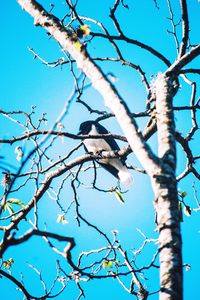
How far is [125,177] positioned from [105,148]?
3.10 feet

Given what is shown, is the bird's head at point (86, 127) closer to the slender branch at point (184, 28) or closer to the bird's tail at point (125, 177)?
the bird's tail at point (125, 177)

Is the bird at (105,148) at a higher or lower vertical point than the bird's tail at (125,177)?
higher

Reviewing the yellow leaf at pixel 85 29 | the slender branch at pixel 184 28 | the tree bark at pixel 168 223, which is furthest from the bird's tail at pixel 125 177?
the tree bark at pixel 168 223

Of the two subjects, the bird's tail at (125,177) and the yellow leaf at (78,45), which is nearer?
the yellow leaf at (78,45)

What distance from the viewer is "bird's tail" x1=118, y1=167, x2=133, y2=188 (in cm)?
503

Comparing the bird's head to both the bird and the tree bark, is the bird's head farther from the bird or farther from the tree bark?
the tree bark

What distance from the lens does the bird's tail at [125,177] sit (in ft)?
16.5

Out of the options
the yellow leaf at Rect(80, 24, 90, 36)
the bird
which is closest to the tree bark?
the yellow leaf at Rect(80, 24, 90, 36)

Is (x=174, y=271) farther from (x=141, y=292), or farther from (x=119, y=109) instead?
(x=141, y=292)

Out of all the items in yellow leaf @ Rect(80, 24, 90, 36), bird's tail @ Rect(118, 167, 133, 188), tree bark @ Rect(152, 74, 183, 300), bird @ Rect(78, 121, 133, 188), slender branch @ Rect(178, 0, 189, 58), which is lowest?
tree bark @ Rect(152, 74, 183, 300)

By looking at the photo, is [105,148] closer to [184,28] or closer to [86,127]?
[86,127]

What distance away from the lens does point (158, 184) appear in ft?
5.16

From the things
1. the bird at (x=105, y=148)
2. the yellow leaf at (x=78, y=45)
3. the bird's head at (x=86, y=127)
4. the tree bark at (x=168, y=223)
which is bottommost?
the tree bark at (x=168, y=223)

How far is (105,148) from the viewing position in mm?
5961
